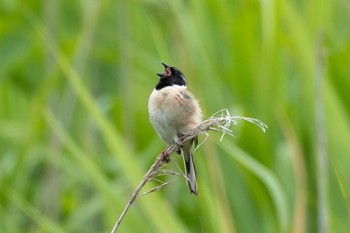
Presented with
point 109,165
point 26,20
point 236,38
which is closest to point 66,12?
point 26,20

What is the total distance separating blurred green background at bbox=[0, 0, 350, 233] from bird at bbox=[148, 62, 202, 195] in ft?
0.59

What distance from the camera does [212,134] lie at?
327cm

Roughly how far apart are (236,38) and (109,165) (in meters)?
1.04

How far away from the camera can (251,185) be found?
10.7 feet

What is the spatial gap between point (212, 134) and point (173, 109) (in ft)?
1.67

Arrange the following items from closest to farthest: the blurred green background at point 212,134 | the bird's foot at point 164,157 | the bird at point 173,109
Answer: the bird's foot at point 164,157, the bird at point 173,109, the blurred green background at point 212,134

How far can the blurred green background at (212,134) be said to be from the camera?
9.87 feet

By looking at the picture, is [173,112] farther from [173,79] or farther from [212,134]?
[212,134]

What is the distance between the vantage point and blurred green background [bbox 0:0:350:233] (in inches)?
118

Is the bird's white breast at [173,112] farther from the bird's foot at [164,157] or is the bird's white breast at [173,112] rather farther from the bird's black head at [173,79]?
the bird's foot at [164,157]

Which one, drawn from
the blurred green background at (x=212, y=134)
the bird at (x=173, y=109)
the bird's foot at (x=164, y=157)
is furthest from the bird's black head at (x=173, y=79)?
the bird's foot at (x=164, y=157)

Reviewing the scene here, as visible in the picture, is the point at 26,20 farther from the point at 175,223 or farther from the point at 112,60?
the point at 175,223

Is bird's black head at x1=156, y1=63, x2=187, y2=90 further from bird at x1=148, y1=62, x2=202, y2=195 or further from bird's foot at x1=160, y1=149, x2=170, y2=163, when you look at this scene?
bird's foot at x1=160, y1=149, x2=170, y2=163

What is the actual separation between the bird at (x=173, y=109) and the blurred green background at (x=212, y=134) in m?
0.18
